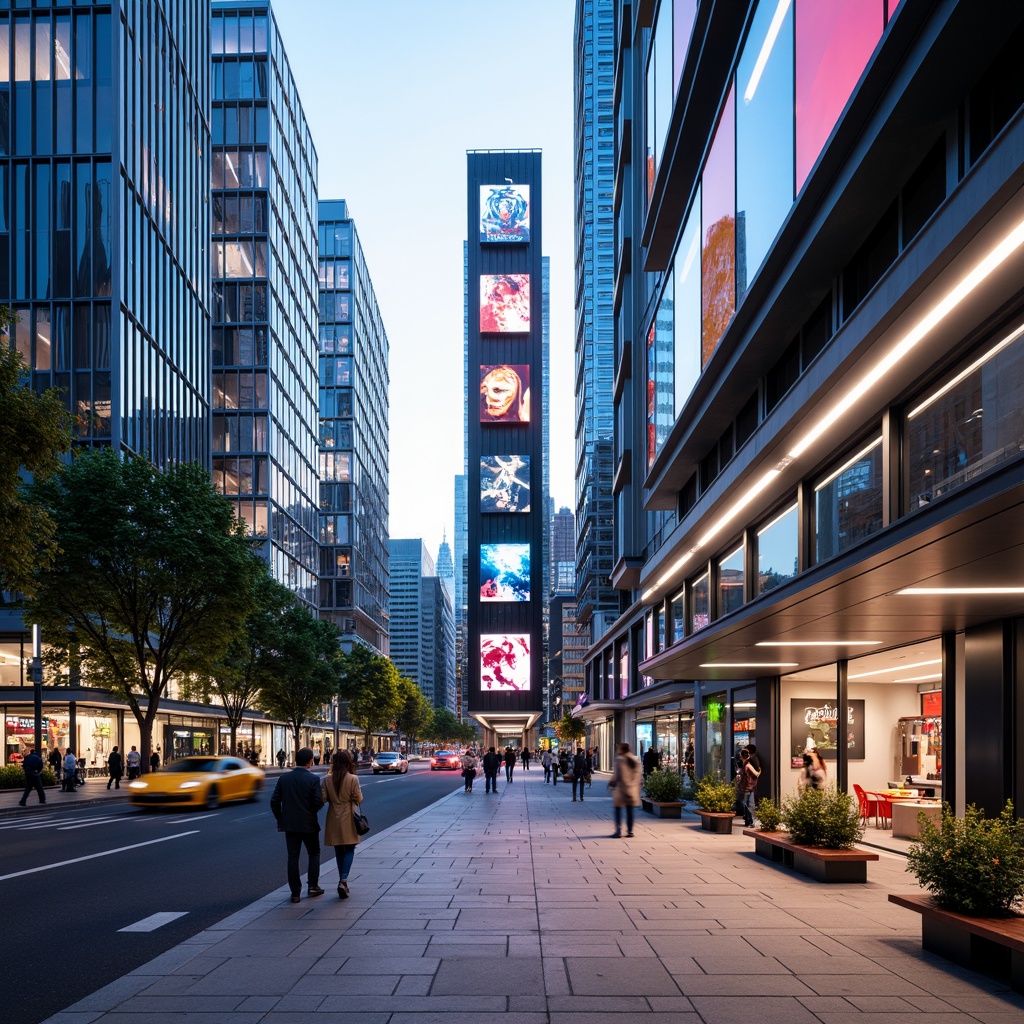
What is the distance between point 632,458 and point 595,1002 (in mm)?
38696

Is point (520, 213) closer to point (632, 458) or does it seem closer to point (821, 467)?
point (632, 458)

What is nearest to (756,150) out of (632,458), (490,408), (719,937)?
(719,937)

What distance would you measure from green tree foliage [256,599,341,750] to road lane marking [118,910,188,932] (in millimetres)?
48267

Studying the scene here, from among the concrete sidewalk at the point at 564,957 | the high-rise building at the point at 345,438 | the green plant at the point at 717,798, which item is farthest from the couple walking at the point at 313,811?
the high-rise building at the point at 345,438

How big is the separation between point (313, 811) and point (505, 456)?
80111mm

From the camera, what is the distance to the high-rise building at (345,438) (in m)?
116

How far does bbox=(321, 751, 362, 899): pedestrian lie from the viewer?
11.6 m

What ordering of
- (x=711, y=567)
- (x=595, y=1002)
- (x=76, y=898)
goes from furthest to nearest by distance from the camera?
(x=711, y=567) → (x=76, y=898) → (x=595, y=1002)

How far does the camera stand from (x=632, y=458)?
4509 centimetres

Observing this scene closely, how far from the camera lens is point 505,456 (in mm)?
91000

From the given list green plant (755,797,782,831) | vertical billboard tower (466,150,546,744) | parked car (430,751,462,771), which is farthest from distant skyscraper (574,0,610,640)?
green plant (755,797,782,831)

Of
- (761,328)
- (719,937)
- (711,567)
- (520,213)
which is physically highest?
(520,213)

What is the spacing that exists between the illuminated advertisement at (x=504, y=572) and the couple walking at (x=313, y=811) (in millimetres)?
77782

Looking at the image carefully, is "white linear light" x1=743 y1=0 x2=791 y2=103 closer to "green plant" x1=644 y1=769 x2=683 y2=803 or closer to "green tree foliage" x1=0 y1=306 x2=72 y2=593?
"green tree foliage" x1=0 y1=306 x2=72 y2=593
